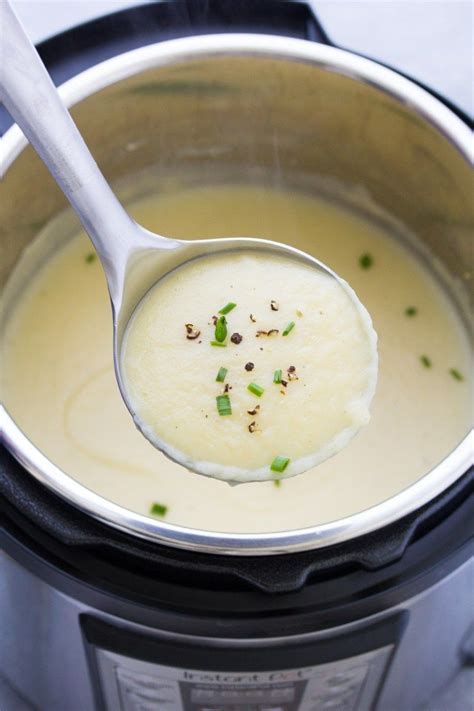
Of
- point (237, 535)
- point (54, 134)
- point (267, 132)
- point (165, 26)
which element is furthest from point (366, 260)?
point (237, 535)

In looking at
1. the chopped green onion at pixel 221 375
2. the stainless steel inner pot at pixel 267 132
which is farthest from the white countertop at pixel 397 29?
the chopped green onion at pixel 221 375

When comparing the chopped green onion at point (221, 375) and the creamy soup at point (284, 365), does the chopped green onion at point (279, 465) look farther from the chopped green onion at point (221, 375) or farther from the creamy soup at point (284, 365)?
the creamy soup at point (284, 365)

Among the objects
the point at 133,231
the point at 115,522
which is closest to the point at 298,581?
the point at 115,522

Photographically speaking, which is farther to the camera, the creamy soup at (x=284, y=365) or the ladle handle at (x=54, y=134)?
the creamy soup at (x=284, y=365)

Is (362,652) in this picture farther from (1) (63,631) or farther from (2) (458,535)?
(1) (63,631)

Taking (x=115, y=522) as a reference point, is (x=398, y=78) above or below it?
above

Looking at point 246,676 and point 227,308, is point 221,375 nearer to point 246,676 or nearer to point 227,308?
point 227,308

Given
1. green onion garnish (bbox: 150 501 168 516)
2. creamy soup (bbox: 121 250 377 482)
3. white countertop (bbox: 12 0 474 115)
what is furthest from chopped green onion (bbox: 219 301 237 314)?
white countertop (bbox: 12 0 474 115)

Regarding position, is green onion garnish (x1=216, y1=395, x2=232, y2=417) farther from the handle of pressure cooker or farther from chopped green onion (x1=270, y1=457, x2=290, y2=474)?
the handle of pressure cooker
